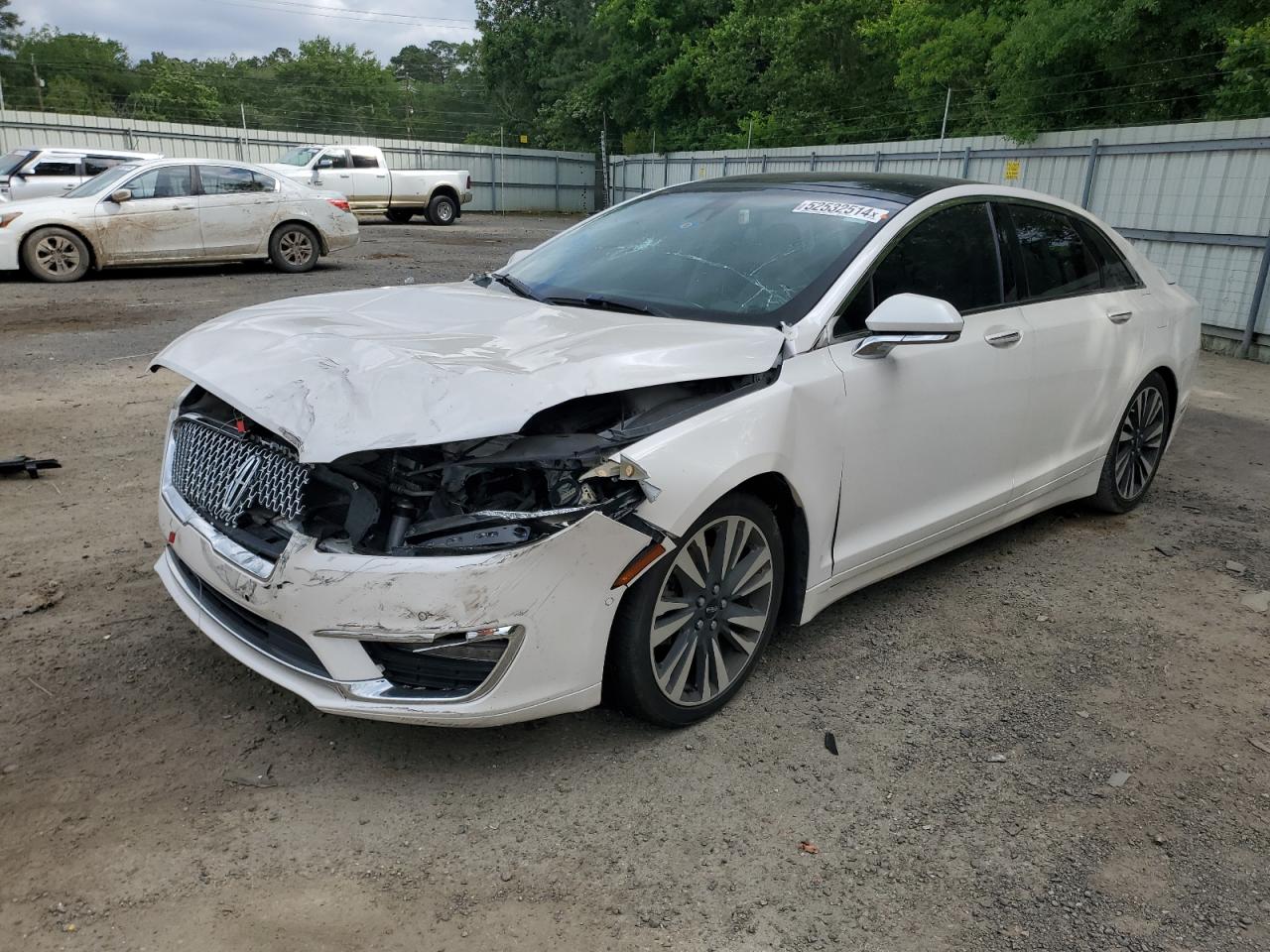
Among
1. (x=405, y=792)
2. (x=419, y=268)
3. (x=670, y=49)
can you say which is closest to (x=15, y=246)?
(x=419, y=268)

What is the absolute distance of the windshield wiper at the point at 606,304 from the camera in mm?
3490

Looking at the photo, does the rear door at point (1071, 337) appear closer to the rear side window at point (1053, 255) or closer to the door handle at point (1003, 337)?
the rear side window at point (1053, 255)

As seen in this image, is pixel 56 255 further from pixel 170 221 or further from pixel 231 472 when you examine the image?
pixel 231 472

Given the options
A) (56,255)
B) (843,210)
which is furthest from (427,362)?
(56,255)

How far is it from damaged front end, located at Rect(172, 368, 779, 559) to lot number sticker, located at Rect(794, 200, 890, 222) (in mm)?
1239

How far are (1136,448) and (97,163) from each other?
17.2 meters

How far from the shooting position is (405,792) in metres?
2.71

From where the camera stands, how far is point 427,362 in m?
2.71

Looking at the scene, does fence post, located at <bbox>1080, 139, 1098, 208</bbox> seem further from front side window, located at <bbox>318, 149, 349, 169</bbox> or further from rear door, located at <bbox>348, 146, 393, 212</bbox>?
front side window, located at <bbox>318, 149, 349, 169</bbox>

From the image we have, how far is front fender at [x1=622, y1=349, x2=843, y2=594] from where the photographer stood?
2.67 m

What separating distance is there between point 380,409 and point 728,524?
1.09 meters

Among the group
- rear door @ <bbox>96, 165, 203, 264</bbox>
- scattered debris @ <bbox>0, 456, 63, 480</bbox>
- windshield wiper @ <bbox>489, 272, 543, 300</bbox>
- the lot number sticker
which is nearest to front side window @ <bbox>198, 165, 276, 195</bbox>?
rear door @ <bbox>96, 165, 203, 264</bbox>

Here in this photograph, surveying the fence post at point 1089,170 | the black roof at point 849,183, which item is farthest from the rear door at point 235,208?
the fence post at point 1089,170

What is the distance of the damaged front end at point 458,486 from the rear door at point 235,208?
11.2 meters
